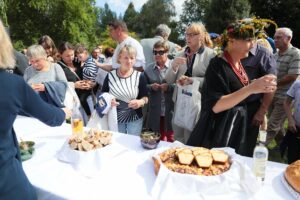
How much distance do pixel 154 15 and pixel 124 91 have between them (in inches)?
1553

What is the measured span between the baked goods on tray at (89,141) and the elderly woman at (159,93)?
5.18 ft

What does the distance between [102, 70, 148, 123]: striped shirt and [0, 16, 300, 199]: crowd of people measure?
0.01 m

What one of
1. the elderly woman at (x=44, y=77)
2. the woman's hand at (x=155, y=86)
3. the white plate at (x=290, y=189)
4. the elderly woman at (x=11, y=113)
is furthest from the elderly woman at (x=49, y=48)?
the white plate at (x=290, y=189)

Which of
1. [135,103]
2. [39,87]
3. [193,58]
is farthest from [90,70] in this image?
[193,58]

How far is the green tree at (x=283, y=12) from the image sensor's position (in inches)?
690

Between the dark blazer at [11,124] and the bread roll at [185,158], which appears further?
the bread roll at [185,158]

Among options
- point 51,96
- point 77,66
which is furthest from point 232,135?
point 77,66

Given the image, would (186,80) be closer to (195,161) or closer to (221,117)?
(221,117)

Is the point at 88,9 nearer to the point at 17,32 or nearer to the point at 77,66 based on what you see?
the point at 17,32

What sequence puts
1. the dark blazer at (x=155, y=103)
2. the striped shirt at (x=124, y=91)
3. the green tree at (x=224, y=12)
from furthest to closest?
1. the green tree at (x=224, y=12)
2. the dark blazer at (x=155, y=103)
3. the striped shirt at (x=124, y=91)

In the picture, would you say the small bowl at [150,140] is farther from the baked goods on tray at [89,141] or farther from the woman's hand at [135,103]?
the woman's hand at [135,103]

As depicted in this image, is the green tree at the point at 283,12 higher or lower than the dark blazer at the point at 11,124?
higher

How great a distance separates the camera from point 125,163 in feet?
5.97

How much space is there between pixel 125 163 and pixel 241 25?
1.27m
